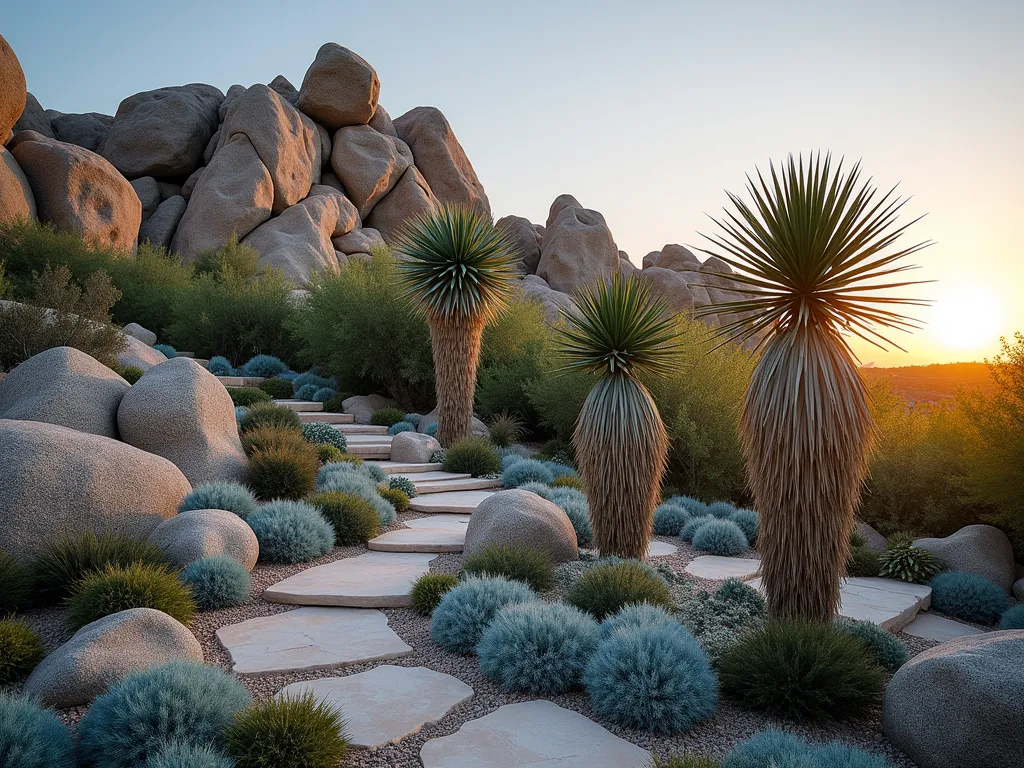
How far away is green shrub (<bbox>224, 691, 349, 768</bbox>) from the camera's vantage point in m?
2.74

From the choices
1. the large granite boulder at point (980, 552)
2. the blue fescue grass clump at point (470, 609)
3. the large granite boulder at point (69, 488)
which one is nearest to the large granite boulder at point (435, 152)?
the large granite boulder at point (980, 552)

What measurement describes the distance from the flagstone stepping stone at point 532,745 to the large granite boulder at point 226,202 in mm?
25191

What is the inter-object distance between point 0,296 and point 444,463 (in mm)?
7960

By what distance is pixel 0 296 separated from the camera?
10641 millimetres

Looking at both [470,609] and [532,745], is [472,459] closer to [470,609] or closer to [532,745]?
[470,609]

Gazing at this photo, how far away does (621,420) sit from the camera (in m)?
5.84

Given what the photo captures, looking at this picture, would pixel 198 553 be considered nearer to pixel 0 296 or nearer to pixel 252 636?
pixel 252 636

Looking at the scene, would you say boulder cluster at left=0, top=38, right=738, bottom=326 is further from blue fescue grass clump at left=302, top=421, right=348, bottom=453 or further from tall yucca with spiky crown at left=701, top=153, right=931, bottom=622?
tall yucca with spiky crown at left=701, top=153, right=931, bottom=622

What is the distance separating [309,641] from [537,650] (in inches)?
64.4

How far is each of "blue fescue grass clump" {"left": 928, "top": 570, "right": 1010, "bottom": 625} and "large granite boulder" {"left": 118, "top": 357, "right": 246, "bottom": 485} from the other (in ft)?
25.8

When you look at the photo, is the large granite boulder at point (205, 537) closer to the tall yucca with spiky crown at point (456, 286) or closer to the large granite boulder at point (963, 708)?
the large granite boulder at point (963, 708)

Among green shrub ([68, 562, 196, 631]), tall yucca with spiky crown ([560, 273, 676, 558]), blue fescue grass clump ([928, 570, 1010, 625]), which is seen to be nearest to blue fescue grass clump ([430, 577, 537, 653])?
tall yucca with spiky crown ([560, 273, 676, 558])

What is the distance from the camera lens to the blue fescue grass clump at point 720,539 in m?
7.49

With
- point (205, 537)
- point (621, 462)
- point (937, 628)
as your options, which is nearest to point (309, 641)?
point (205, 537)
